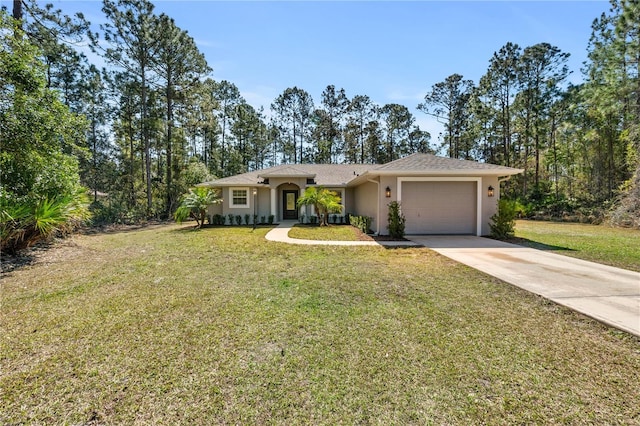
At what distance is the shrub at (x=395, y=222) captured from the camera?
34.9 feet

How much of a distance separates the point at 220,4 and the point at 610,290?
12.5 meters

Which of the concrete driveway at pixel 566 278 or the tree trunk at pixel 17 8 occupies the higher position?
the tree trunk at pixel 17 8

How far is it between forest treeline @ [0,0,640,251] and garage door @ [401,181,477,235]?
10.2 meters

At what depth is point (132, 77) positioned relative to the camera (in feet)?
67.3

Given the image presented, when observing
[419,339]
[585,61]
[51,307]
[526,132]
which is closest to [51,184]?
[51,307]

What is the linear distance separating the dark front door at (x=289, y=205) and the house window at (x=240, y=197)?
2743 millimetres

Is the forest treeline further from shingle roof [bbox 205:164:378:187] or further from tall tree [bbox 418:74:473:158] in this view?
shingle roof [bbox 205:164:378:187]

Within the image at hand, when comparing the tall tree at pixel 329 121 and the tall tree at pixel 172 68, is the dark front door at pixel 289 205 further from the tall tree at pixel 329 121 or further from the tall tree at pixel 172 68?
the tall tree at pixel 329 121

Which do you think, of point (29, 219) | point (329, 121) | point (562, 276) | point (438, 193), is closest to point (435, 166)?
point (438, 193)

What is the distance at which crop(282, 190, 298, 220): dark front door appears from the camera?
18.6m

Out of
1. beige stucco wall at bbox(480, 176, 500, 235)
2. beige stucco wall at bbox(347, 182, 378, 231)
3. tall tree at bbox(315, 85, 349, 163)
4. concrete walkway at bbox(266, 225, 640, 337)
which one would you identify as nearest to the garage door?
beige stucco wall at bbox(480, 176, 500, 235)

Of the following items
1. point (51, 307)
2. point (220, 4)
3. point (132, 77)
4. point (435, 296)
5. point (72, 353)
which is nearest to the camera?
point (72, 353)

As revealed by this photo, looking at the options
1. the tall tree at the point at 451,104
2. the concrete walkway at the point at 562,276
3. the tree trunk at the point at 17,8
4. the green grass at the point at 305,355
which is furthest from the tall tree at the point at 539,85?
the tree trunk at the point at 17,8

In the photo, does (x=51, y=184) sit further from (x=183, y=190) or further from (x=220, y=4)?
(x=183, y=190)
